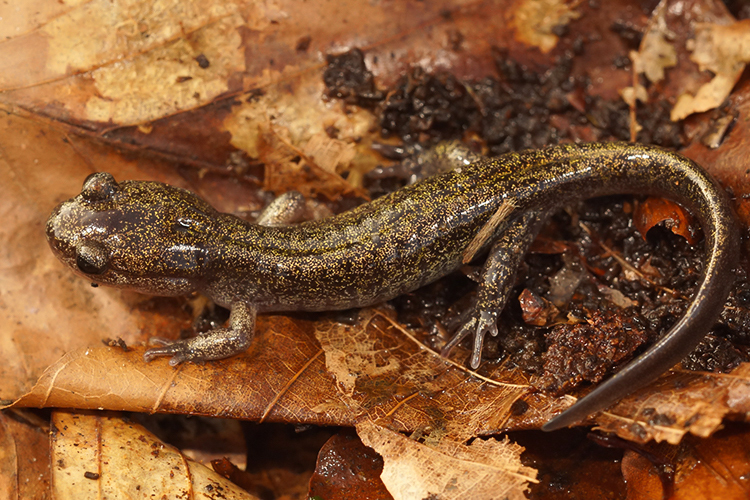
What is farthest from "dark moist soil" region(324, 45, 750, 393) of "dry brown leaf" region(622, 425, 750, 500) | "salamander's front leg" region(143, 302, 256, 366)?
"salamander's front leg" region(143, 302, 256, 366)

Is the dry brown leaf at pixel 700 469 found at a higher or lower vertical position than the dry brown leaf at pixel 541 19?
lower

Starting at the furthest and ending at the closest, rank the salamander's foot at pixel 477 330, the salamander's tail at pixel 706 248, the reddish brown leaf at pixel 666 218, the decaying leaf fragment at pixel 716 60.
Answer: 1. the decaying leaf fragment at pixel 716 60
2. the reddish brown leaf at pixel 666 218
3. the salamander's foot at pixel 477 330
4. the salamander's tail at pixel 706 248

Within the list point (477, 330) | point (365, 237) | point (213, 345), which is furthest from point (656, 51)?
point (213, 345)

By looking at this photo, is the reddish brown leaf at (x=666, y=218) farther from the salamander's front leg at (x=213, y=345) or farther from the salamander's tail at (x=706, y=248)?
the salamander's front leg at (x=213, y=345)

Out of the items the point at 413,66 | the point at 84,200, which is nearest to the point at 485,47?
the point at 413,66

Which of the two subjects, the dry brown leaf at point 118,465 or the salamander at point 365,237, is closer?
the dry brown leaf at point 118,465

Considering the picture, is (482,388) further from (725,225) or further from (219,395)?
(725,225)

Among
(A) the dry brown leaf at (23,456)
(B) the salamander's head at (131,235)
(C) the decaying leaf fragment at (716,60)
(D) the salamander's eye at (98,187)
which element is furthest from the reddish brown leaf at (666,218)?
(A) the dry brown leaf at (23,456)
